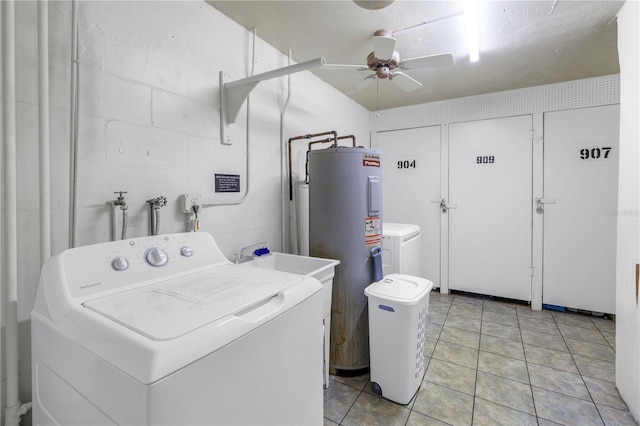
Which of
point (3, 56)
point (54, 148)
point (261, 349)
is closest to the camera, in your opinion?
point (261, 349)

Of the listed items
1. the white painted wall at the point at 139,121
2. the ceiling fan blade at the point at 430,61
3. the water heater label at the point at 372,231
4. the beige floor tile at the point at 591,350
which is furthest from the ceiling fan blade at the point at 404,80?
the beige floor tile at the point at 591,350

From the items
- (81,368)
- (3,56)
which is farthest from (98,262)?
(3,56)

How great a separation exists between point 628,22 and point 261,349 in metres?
2.67

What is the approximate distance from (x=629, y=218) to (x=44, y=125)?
2.88 metres

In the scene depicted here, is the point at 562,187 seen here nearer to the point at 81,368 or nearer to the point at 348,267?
the point at 348,267

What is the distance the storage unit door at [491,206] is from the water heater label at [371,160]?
1.98m

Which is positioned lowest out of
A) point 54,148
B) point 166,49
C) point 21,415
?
point 21,415

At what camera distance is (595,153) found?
2998 mm

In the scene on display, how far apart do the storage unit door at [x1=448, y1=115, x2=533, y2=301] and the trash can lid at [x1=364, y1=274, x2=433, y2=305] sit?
1.98m

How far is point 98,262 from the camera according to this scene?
39.6 inches

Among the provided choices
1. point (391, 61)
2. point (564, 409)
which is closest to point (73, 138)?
point (391, 61)

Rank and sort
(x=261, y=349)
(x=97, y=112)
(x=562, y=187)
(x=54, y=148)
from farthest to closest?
(x=562, y=187)
(x=97, y=112)
(x=54, y=148)
(x=261, y=349)

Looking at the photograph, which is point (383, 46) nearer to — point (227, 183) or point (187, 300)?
point (227, 183)

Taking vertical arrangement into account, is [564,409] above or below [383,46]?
below
